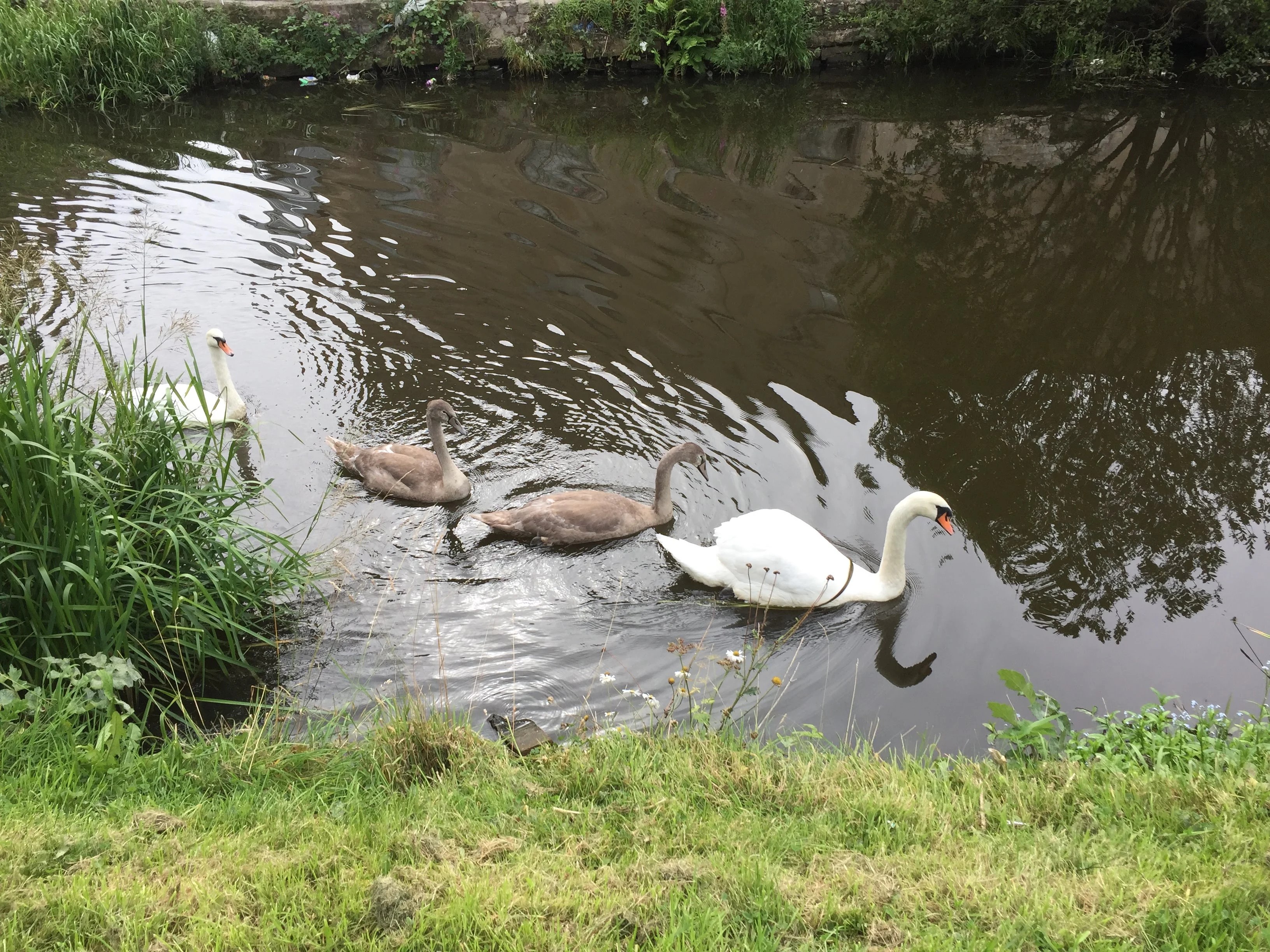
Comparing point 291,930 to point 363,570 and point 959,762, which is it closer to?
point 959,762

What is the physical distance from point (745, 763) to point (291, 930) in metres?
1.80

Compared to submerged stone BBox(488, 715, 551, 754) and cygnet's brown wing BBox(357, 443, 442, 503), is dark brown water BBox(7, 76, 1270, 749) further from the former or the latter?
submerged stone BBox(488, 715, 551, 754)

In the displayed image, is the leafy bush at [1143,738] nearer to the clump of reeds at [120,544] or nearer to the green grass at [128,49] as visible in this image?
the clump of reeds at [120,544]

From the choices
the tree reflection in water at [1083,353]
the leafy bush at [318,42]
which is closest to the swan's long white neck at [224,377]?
the tree reflection in water at [1083,353]

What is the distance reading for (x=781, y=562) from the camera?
5703mm

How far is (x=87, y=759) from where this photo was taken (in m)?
3.80

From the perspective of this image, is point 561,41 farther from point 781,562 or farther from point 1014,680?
point 1014,680

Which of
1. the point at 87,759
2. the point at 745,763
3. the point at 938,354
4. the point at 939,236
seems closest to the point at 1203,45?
the point at 939,236

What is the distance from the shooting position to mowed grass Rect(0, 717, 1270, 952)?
2953 millimetres

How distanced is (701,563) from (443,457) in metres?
1.89

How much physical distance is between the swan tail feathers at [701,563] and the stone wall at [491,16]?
46.5 ft

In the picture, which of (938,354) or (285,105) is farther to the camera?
(285,105)

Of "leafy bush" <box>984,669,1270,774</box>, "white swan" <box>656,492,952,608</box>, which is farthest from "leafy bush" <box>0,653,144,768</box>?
"leafy bush" <box>984,669,1270,774</box>

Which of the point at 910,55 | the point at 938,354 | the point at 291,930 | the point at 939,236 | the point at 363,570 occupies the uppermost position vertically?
the point at 910,55
